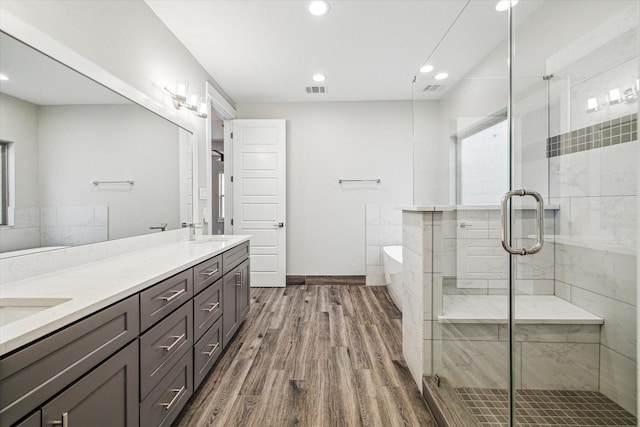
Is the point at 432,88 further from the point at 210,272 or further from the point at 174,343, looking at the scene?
the point at 174,343

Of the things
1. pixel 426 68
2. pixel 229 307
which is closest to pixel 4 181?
pixel 229 307

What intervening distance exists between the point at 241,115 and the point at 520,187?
12.5 feet

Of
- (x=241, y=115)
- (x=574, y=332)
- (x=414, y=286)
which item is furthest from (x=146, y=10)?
(x=574, y=332)

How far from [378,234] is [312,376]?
2498 millimetres

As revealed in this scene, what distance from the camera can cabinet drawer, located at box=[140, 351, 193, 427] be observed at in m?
1.17

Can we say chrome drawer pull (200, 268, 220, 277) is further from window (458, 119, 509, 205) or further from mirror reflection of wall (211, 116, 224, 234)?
mirror reflection of wall (211, 116, 224, 234)

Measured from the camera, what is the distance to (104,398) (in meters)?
0.94

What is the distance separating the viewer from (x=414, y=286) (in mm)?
1749

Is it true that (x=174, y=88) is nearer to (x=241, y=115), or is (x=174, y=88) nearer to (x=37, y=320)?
(x=241, y=115)

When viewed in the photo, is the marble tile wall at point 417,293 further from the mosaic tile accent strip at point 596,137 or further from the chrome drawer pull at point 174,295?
the chrome drawer pull at point 174,295

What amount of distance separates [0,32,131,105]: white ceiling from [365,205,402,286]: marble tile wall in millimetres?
3265

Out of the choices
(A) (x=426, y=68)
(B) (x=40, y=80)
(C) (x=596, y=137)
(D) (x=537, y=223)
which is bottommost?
(D) (x=537, y=223)

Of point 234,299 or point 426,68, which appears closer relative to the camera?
point 234,299

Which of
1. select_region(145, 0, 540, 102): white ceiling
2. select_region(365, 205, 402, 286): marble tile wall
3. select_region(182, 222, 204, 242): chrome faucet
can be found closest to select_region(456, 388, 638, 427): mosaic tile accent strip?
select_region(145, 0, 540, 102): white ceiling
